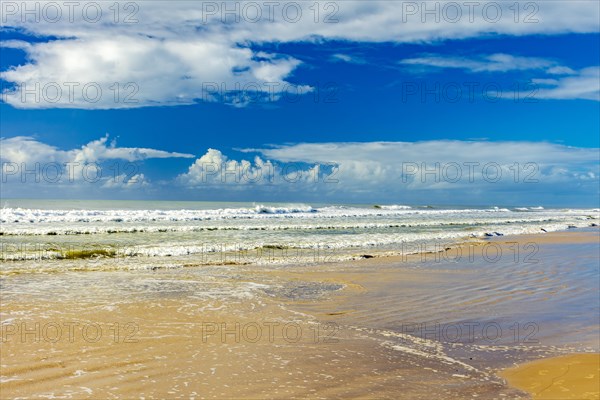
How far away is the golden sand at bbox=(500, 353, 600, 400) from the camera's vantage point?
572 centimetres

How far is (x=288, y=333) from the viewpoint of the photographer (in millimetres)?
8172

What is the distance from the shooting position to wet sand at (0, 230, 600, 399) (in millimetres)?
5812

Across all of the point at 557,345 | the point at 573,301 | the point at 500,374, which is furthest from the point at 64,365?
the point at 573,301

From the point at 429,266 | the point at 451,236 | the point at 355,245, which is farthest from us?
the point at 451,236

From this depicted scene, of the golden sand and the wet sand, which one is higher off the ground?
the wet sand

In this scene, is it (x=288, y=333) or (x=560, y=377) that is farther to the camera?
(x=288, y=333)

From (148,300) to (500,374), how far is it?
24.1 feet

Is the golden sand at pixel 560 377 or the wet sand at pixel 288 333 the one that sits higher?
the wet sand at pixel 288 333

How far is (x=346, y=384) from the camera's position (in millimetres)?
5852

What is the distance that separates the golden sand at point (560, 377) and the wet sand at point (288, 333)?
0.17 feet

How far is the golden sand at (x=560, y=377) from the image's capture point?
225 inches

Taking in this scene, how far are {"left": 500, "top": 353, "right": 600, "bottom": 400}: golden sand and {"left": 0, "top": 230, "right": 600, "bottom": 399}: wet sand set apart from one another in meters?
0.05

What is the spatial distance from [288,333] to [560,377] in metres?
4.09

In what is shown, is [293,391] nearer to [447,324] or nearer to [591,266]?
[447,324]
